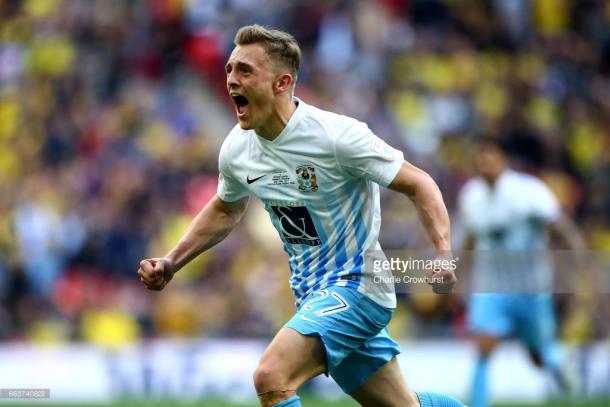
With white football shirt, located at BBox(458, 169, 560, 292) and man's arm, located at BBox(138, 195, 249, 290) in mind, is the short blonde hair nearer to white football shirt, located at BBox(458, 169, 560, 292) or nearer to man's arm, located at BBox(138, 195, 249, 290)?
man's arm, located at BBox(138, 195, 249, 290)

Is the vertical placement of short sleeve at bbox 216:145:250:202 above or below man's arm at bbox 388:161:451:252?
above

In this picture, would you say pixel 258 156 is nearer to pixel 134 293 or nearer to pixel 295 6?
pixel 134 293

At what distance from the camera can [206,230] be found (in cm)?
697

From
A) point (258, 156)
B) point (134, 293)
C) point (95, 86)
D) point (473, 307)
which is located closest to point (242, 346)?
point (134, 293)

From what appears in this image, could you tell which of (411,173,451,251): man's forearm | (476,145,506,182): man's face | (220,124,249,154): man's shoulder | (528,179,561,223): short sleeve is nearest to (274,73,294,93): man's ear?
(220,124,249,154): man's shoulder

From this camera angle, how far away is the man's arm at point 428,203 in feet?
20.1

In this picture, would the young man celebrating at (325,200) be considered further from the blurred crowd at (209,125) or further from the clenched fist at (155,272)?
the blurred crowd at (209,125)

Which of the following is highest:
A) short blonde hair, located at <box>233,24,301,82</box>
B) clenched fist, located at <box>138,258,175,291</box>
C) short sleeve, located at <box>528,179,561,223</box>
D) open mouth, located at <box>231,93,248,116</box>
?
short blonde hair, located at <box>233,24,301,82</box>

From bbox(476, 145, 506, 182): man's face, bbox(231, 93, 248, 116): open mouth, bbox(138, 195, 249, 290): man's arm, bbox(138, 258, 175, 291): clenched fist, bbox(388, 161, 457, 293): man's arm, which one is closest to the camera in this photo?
bbox(388, 161, 457, 293): man's arm

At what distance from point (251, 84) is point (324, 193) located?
2.28 feet

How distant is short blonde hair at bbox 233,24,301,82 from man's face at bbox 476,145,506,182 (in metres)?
4.59

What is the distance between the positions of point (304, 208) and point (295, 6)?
1169 cm

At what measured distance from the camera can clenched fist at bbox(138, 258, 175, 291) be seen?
6.57m

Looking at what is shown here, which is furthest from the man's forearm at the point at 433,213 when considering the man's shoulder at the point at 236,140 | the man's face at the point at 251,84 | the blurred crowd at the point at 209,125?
the blurred crowd at the point at 209,125
